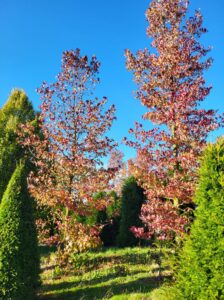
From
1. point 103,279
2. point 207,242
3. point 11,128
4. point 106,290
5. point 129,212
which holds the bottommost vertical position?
point 106,290

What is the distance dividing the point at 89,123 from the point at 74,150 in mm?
1028

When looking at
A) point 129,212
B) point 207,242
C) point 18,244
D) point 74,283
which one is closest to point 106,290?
point 74,283

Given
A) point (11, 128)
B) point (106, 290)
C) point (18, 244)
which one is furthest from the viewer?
point (11, 128)

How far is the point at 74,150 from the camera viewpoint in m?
11.2

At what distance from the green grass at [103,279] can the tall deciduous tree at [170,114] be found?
1.26m

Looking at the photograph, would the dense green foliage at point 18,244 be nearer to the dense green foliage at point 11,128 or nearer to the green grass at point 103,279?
the green grass at point 103,279

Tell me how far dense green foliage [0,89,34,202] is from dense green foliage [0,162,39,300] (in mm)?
9940

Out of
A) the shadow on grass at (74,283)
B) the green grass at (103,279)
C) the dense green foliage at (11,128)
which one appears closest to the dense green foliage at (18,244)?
the green grass at (103,279)

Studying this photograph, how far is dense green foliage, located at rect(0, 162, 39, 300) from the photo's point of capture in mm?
7152

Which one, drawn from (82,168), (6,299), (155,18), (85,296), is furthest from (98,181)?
(155,18)

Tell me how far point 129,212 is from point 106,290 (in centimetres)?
1124

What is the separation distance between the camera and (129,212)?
19750mm

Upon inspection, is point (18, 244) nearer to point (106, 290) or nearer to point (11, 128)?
point (106, 290)

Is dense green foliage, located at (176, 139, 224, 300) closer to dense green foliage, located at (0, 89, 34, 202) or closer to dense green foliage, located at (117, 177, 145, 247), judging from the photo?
dense green foliage, located at (0, 89, 34, 202)
